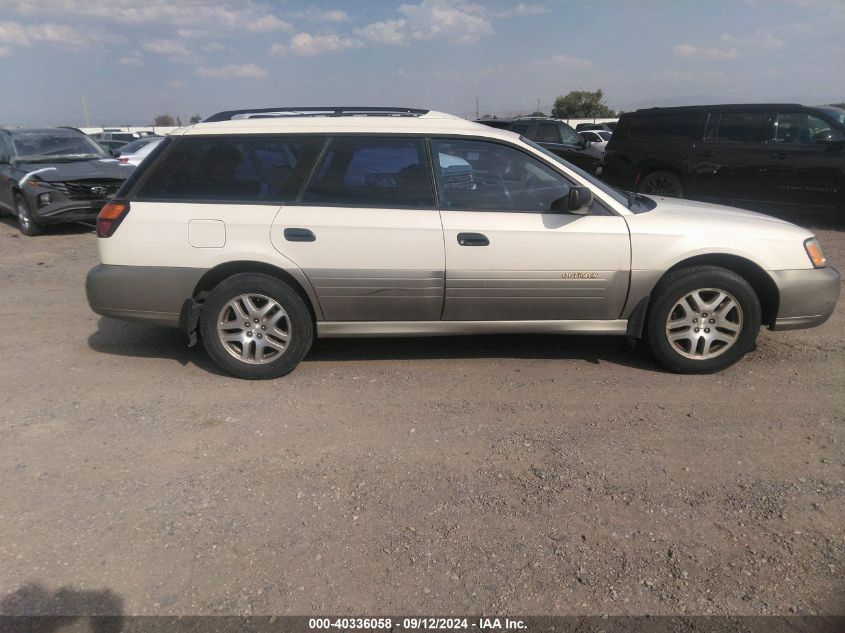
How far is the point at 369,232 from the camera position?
413cm

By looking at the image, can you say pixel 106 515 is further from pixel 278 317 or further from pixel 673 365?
pixel 673 365

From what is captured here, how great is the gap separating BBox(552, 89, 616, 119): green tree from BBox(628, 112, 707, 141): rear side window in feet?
A: 194

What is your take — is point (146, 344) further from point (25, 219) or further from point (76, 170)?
point (25, 219)

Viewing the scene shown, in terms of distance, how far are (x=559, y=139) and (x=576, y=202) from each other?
12566 mm

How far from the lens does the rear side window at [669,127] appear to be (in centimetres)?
1029

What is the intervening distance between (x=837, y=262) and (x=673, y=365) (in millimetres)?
4533

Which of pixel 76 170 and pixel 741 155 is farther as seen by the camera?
pixel 76 170

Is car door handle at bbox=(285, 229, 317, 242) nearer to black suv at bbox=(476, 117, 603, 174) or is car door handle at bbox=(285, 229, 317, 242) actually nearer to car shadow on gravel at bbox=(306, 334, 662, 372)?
car shadow on gravel at bbox=(306, 334, 662, 372)

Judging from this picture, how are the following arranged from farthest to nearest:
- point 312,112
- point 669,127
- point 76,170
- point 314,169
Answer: point 669,127 → point 76,170 → point 312,112 → point 314,169

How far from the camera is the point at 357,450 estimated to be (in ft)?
11.3

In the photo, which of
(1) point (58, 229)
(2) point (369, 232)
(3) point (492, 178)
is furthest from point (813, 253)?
(1) point (58, 229)

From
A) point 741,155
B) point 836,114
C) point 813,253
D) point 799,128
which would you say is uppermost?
point 836,114


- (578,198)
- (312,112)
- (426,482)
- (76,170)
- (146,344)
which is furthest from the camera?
(76,170)

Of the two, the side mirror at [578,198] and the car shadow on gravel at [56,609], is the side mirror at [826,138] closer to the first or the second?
the side mirror at [578,198]
